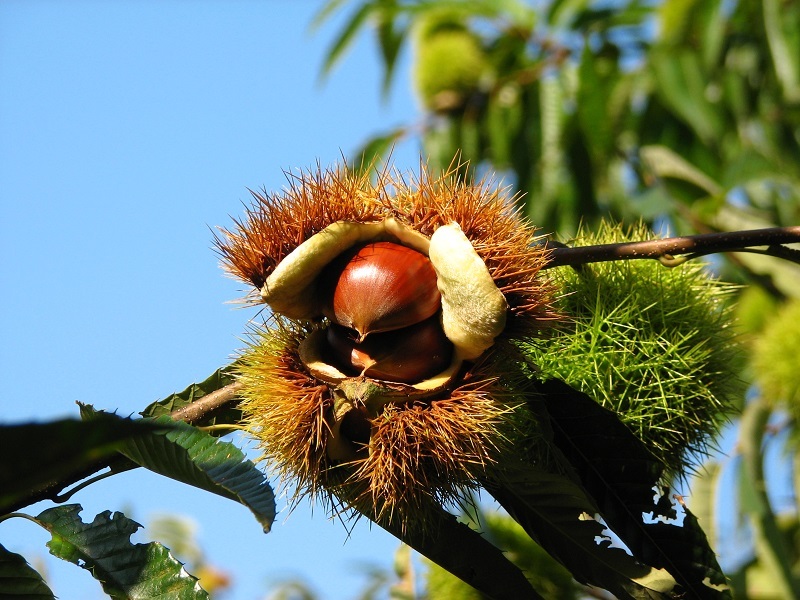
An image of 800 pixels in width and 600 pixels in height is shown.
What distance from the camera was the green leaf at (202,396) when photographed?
1423 mm

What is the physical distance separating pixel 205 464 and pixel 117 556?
0.19 metres

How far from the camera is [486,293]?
116 cm

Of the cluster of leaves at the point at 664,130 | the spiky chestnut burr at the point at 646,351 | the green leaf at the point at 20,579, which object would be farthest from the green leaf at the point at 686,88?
the green leaf at the point at 20,579

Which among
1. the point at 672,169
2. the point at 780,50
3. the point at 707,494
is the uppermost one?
the point at 780,50

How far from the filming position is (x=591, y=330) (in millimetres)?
1402

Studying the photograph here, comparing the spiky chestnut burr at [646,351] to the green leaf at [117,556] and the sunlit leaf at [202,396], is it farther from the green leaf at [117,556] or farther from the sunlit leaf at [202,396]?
the green leaf at [117,556]

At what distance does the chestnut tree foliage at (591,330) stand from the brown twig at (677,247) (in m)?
0.01

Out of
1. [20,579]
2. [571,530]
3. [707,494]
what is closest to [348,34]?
[707,494]

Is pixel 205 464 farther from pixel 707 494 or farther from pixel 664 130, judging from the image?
pixel 664 130

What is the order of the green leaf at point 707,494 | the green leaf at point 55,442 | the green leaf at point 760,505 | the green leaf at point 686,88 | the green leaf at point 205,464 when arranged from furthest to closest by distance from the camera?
the green leaf at point 686,88 → the green leaf at point 707,494 → the green leaf at point 760,505 → the green leaf at point 205,464 → the green leaf at point 55,442

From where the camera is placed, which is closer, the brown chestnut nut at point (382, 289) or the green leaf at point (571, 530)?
the brown chestnut nut at point (382, 289)

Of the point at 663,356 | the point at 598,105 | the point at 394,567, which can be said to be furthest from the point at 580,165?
the point at 663,356

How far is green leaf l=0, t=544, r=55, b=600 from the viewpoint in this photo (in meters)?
1.13

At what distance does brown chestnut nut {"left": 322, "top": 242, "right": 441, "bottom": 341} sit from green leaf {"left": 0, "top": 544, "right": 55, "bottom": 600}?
1.67 feet
